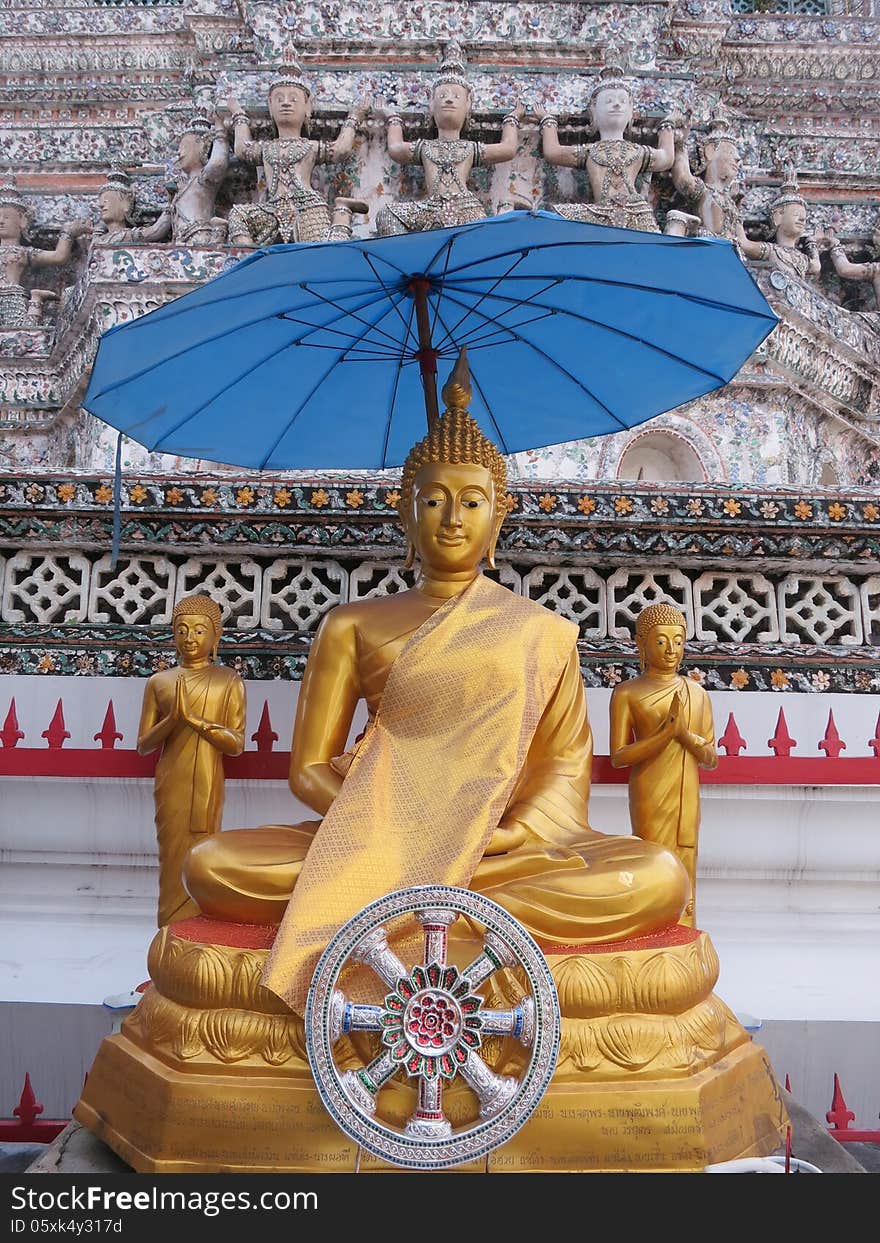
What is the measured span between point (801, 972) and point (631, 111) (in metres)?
8.21

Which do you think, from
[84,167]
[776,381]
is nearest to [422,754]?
[776,381]

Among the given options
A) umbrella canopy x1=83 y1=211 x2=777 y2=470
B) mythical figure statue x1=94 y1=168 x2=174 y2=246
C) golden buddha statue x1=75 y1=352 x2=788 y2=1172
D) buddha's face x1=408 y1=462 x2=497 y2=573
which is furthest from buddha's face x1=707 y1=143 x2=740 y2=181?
buddha's face x1=408 y1=462 x2=497 y2=573

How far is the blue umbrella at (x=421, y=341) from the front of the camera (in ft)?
8.50

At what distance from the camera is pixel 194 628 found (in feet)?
10.5

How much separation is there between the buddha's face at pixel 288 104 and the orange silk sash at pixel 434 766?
25.6ft

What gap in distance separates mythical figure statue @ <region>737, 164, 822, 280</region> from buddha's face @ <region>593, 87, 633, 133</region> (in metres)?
1.43

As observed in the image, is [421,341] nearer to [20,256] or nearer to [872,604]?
[872,604]

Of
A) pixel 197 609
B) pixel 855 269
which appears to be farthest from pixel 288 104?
pixel 197 609

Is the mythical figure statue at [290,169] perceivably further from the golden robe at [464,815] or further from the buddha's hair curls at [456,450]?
the golden robe at [464,815]

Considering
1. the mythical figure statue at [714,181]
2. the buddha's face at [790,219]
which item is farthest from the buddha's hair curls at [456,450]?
the buddha's face at [790,219]

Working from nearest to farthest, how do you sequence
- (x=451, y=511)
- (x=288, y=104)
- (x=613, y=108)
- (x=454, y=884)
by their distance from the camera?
(x=454, y=884) < (x=451, y=511) < (x=288, y=104) < (x=613, y=108)

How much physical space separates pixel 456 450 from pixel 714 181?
321 inches

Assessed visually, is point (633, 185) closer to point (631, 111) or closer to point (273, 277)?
point (631, 111)

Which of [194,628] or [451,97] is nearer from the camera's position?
[194,628]
